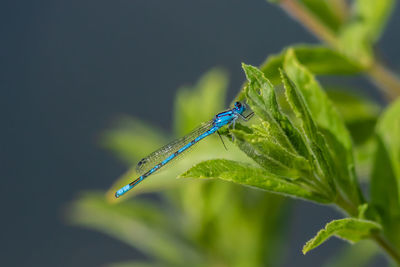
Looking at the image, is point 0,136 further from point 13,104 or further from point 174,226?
point 174,226

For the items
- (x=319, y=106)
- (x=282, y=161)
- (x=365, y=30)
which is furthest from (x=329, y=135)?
(x=365, y=30)

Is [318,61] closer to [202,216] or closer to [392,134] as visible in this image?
[392,134]

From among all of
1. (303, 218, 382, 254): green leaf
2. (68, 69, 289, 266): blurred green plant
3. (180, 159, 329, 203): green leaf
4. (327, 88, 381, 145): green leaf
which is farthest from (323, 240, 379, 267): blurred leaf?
(180, 159, 329, 203): green leaf

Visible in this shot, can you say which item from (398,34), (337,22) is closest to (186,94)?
(337,22)

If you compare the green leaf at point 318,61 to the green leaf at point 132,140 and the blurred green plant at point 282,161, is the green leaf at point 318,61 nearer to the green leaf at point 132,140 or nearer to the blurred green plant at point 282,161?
the blurred green plant at point 282,161

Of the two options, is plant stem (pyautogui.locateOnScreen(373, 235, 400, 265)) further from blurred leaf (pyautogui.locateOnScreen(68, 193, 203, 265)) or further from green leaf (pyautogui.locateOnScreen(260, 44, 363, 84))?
blurred leaf (pyautogui.locateOnScreen(68, 193, 203, 265))

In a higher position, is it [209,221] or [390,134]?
[209,221]
